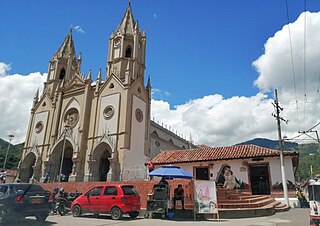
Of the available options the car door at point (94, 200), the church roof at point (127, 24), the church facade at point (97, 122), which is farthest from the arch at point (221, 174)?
the church roof at point (127, 24)

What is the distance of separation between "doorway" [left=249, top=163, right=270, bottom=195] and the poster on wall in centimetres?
1024

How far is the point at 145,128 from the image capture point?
33312 mm

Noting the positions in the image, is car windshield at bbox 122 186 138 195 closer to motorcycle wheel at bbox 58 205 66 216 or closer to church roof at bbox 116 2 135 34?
motorcycle wheel at bbox 58 205 66 216

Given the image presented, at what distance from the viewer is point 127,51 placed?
1483 inches

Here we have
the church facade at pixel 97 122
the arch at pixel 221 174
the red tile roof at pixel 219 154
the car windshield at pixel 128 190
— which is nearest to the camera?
the car windshield at pixel 128 190

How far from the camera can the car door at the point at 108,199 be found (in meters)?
11.4

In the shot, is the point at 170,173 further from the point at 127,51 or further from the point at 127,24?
the point at 127,24

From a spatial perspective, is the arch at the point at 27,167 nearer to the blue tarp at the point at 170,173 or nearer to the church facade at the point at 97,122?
the church facade at the point at 97,122

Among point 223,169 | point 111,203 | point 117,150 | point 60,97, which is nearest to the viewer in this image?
point 111,203

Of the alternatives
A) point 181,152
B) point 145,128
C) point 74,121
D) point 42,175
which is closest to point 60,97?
point 74,121

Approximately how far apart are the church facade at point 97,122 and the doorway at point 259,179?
1259 centimetres

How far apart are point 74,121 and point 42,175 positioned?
872cm

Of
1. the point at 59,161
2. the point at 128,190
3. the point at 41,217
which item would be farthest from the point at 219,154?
the point at 59,161

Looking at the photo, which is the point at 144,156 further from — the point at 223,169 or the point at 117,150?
the point at 223,169
